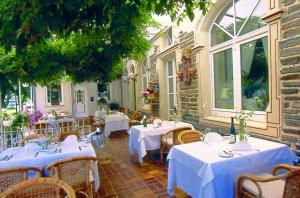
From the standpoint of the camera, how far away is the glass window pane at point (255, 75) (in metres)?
3.79

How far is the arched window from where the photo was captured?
384cm

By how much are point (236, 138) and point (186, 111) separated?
2664 mm

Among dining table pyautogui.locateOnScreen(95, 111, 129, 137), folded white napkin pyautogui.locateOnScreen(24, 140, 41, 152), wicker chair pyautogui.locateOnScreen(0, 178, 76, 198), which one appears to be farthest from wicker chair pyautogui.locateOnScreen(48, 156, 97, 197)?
dining table pyautogui.locateOnScreen(95, 111, 129, 137)

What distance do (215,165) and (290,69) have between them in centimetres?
164

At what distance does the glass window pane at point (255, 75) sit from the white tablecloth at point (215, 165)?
3.28 ft

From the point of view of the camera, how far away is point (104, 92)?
1695 centimetres

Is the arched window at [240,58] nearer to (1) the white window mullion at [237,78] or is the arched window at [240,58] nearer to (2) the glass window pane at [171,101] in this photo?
(1) the white window mullion at [237,78]

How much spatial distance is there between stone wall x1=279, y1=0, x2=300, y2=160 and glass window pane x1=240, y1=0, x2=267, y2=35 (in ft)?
2.40

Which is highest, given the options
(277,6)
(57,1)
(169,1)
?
(277,6)

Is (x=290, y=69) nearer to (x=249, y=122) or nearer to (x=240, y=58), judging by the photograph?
(x=249, y=122)

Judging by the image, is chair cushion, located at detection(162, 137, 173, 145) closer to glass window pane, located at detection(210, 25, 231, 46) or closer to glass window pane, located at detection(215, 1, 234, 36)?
glass window pane, located at detection(210, 25, 231, 46)

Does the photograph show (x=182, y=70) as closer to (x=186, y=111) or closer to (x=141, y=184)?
(x=186, y=111)

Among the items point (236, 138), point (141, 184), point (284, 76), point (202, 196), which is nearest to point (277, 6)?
point (284, 76)

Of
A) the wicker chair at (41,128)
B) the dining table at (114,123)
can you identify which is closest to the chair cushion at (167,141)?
the dining table at (114,123)
